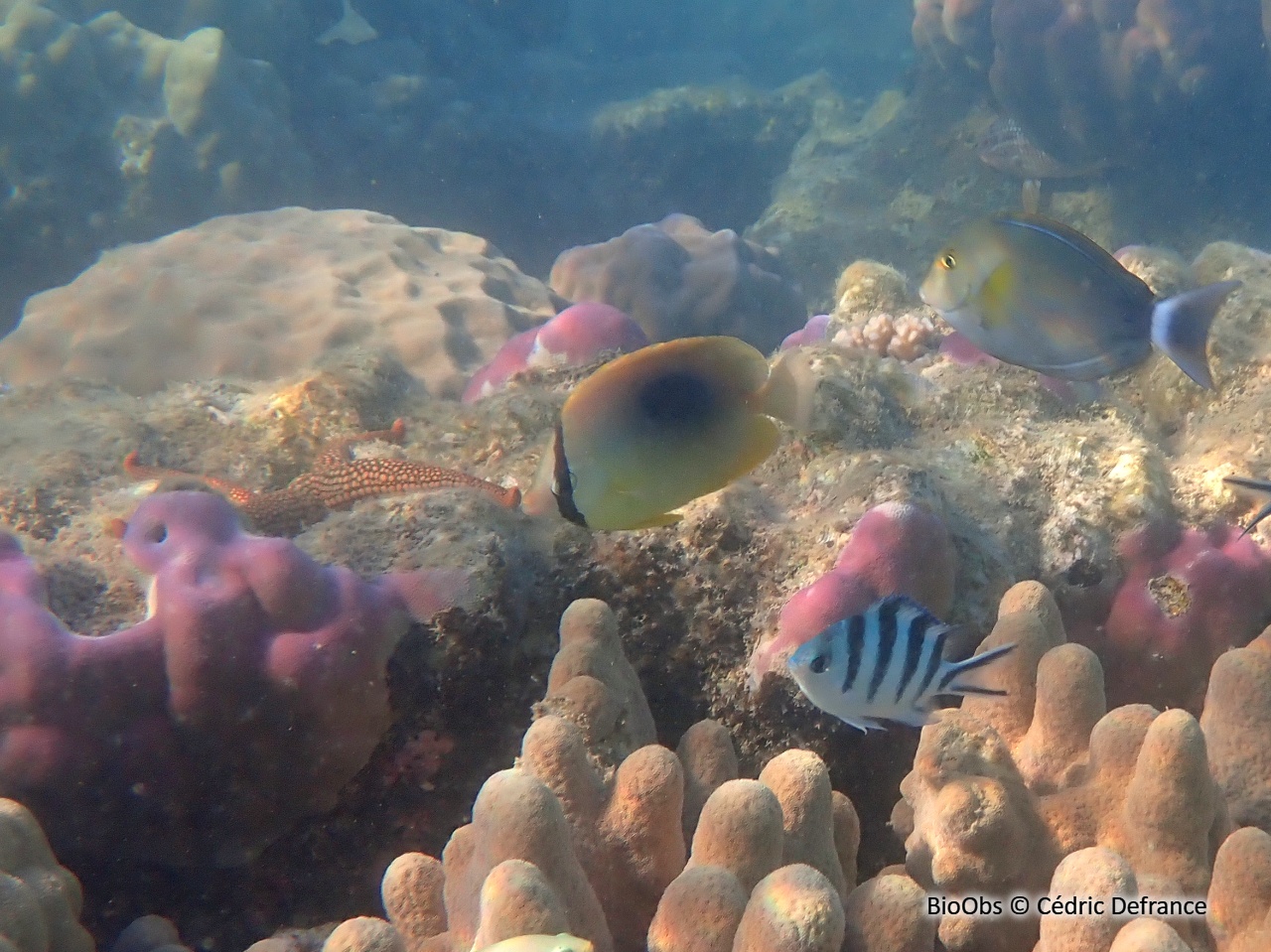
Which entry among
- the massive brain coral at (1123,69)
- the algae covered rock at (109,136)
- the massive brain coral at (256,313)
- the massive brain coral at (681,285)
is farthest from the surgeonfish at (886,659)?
the algae covered rock at (109,136)

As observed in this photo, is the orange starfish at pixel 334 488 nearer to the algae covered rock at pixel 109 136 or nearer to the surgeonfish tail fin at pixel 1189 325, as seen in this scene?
the surgeonfish tail fin at pixel 1189 325

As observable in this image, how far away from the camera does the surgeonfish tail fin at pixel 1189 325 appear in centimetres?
230

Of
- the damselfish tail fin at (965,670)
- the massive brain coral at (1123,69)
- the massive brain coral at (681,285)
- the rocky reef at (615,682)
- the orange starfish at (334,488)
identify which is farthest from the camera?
the massive brain coral at (1123,69)

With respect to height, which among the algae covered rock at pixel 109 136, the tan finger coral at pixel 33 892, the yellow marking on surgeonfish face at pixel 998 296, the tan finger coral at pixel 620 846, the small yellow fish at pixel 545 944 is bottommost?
the algae covered rock at pixel 109 136

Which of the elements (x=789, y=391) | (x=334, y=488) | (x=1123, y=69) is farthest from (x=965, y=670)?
(x=1123, y=69)

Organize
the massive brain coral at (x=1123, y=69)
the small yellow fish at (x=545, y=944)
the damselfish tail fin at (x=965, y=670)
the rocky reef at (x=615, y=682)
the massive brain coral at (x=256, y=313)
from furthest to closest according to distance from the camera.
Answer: the massive brain coral at (x=1123, y=69) < the massive brain coral at (x=256, y=313) < the rocky reef at (x=615, y=682) < the damselfish tail fin at (x=965, y=670) < the small yellow fish at (x=545, y=944)

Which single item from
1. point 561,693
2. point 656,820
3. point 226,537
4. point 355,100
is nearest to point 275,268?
point 226,537

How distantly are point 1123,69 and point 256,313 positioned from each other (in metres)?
11.7

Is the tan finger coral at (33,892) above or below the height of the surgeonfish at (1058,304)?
→ below

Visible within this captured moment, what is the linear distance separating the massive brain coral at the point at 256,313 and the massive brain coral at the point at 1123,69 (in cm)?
906

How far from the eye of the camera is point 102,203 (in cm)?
1216

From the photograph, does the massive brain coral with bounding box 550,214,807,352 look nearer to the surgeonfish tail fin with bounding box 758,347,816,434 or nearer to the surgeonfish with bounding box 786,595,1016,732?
the surgeonfish tail fin with bounding box 758,347,816,434

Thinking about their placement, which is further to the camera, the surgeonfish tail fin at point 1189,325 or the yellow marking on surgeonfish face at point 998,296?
the yellow marking on surgeonfish face at point 998,296

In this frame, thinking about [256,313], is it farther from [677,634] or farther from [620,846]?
[620,846]
